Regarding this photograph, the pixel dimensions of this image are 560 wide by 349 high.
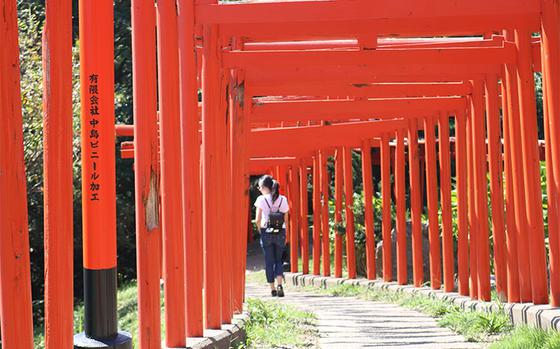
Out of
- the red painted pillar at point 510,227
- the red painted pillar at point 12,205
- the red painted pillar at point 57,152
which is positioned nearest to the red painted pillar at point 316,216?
the red painted pillar at point 510,227

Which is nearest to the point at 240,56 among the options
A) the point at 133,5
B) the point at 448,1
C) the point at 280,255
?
the point at 448,1

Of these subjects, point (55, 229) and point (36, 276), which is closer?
point (55, 229)

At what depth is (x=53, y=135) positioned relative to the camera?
13.9 ft

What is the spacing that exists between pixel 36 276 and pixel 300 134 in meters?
9.83

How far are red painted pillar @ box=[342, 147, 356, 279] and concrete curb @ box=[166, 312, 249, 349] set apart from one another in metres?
7.97

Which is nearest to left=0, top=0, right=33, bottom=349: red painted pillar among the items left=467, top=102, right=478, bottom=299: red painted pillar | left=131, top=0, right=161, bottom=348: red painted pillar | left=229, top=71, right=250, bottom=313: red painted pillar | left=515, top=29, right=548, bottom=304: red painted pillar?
left=131, top=0, right=161, bottom=348: red painted pillar

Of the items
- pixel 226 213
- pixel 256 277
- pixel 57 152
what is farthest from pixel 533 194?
pixel 256 277

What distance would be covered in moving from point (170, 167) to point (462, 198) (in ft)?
20.8

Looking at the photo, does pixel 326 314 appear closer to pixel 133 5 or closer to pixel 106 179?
pixel 133 5

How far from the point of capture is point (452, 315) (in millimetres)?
9953

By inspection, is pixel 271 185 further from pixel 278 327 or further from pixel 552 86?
pixel 552 86

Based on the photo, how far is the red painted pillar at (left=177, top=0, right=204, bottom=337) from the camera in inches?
285

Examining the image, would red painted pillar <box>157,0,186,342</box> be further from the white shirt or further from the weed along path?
the white shirt

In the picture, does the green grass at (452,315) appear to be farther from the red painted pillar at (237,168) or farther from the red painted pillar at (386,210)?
the red painted pillar at (237,168)
